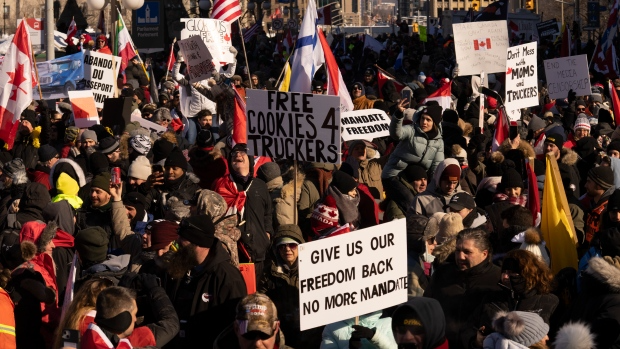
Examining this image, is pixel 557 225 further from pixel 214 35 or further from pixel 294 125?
pixel 214 35

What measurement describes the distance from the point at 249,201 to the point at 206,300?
248 cm

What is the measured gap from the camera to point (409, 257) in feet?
23.8

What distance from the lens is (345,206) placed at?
8773 millimetres

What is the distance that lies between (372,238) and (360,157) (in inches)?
177

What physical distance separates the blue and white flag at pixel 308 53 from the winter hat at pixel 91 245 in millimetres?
6362

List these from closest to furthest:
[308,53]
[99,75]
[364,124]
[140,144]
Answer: [140,144]
[364,124]
[308,53]
[99,75]

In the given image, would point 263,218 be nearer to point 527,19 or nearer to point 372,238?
point 372,238

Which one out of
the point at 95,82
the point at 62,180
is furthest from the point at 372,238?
the point at 95,82

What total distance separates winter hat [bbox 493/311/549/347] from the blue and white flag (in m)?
8.67

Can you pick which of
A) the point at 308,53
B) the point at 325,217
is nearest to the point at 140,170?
the point at 325,217

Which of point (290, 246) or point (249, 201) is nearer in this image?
point (290, 246)

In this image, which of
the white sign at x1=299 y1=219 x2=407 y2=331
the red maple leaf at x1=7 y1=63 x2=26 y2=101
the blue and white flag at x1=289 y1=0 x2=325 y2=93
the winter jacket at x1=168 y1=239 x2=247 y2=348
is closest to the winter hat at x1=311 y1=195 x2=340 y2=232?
the winter jacket at x1=168 y1=239 x2=247 y2=348

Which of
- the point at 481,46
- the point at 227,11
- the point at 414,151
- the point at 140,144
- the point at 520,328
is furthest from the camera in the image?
the point at 227,11

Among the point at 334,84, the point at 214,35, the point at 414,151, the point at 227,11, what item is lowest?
the point at 414,151
